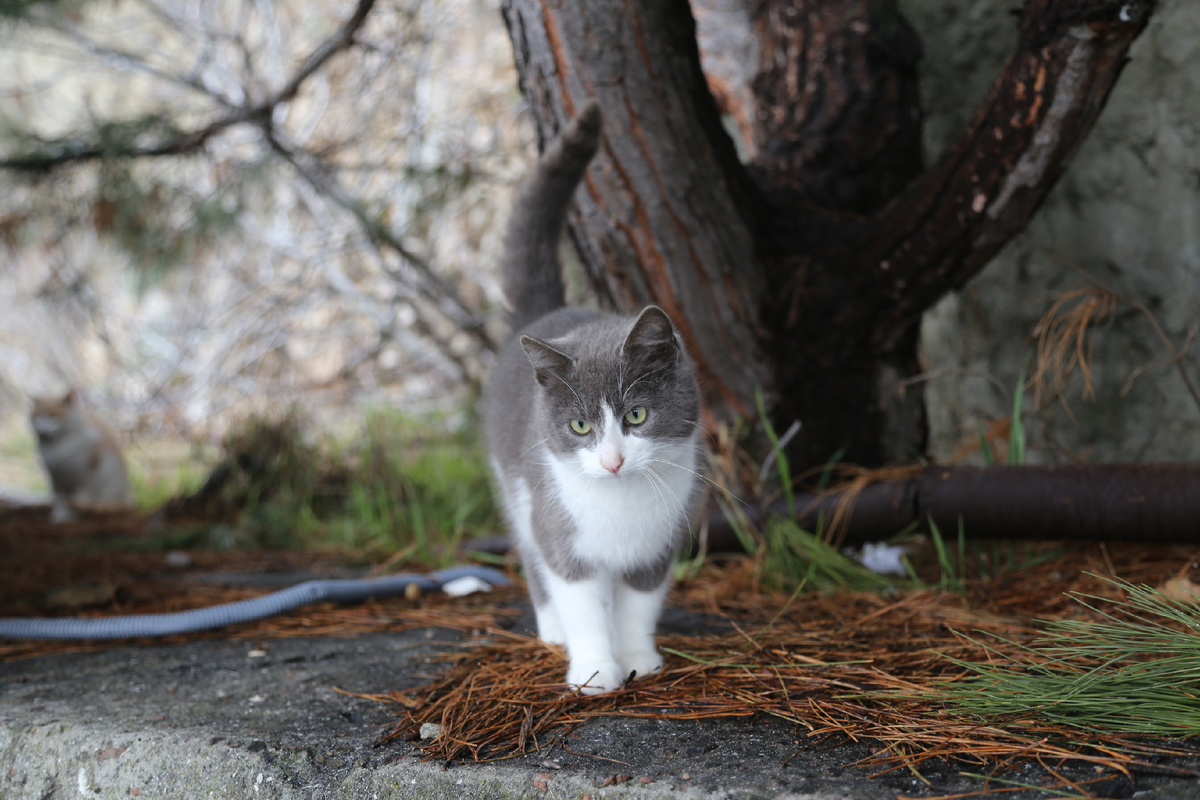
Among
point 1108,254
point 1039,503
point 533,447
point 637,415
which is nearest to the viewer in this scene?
point 637,415

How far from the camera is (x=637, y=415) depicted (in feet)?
5.85

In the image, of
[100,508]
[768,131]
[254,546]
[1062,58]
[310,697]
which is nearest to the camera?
[310,697]

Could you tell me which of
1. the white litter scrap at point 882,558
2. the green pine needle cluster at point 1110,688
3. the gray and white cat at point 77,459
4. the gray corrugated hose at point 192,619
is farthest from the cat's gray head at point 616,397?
the gray and white cat at point 77,459

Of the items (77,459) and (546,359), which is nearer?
(546,359)

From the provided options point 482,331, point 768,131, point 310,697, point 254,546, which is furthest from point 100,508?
point 768,131

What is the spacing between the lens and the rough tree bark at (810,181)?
2.15 meters

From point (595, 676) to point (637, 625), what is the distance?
0.22m

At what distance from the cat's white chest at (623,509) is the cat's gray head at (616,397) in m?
0.03

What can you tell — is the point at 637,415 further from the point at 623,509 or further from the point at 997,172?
the point at 997,172

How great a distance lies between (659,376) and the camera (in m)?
1.81

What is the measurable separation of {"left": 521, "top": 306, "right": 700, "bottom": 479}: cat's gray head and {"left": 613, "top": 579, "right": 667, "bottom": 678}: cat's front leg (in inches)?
12.8

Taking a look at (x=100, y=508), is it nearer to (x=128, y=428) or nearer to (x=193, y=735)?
(x=128, y=428)

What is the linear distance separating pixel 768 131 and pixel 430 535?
2.07m

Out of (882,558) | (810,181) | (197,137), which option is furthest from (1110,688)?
(197,137)
